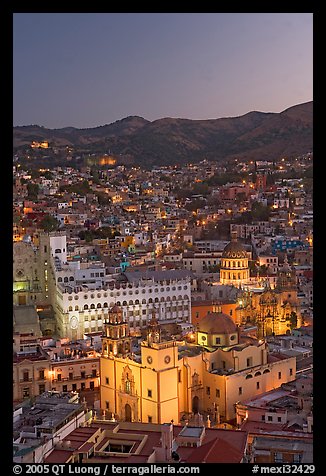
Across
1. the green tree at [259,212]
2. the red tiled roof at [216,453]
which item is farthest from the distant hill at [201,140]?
the red tiled roof at [216,453]

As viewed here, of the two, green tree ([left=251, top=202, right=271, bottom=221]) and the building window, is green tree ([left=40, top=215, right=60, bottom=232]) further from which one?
the building window

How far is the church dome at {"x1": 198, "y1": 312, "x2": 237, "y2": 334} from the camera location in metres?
5.98

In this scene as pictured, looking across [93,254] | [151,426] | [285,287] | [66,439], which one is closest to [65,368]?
[151,426]

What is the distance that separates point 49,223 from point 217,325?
7.20 m

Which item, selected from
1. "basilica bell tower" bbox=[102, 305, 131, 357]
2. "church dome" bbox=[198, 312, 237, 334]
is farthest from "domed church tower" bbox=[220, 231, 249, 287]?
"basilica bell tower" bbox=[102, 305, 131, 357]

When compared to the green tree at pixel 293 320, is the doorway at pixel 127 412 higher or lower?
lower

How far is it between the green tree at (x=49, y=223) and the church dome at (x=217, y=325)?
258 inches

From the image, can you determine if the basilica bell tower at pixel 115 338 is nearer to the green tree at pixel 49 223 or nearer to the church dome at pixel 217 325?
the church dome at pixel 217 325

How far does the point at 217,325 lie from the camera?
600cm

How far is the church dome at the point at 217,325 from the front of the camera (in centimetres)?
598

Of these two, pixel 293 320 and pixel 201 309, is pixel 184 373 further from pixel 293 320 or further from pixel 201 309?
pixel 201 309

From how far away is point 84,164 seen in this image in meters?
24.1

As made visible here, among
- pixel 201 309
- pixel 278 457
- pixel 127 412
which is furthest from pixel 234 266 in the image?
pixel 278 457

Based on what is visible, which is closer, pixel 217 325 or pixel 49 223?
pixel 217 325
